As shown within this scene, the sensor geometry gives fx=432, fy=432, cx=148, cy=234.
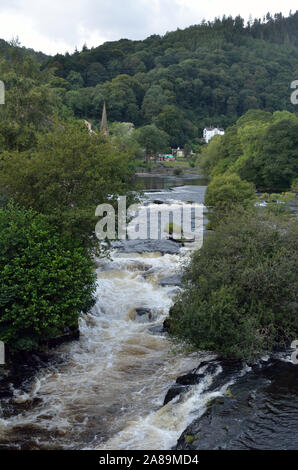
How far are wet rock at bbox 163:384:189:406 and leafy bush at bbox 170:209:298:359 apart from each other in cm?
156

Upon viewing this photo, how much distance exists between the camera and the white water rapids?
11594 millimetres

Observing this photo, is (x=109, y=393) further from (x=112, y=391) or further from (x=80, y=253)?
(x=80, y=253)

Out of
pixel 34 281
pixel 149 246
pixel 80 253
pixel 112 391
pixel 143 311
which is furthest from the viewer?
pixel 149 246

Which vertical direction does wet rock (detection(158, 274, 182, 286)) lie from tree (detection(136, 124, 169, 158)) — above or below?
below

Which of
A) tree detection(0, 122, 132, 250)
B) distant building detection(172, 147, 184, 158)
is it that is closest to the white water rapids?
tree detection(0, 122, 132, 250)

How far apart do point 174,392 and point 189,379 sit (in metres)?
0.89

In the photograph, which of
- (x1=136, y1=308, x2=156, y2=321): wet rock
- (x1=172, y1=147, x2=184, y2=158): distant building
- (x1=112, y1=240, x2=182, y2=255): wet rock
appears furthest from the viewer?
(x1=172, y1=147, x2=184, y2=158): distant building

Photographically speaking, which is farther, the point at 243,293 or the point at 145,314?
the point at 145,314

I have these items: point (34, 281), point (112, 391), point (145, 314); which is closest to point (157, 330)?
point (145, 314)

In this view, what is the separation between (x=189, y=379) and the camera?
14.1 metres

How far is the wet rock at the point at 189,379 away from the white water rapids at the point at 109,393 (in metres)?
0.24

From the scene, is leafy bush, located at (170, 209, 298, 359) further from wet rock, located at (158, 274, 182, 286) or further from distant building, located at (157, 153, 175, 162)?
distant building, located at (157, 153, 175, 162)

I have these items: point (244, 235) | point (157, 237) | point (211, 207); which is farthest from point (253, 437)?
point (211, 207)

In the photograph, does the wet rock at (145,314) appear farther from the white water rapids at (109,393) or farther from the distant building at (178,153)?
the distant building at (178,153)
